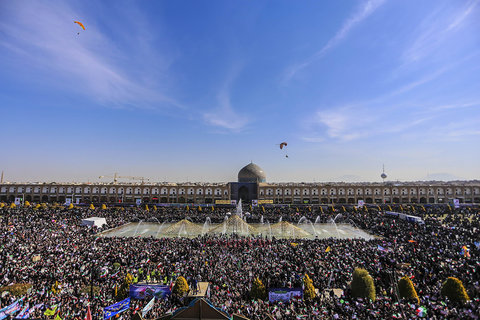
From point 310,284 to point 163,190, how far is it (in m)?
64.0

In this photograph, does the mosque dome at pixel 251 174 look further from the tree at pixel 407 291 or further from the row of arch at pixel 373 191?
the tree at pixel 407 291

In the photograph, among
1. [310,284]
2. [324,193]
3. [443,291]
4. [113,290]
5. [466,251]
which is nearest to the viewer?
[443,291]

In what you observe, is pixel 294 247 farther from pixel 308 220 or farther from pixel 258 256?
pixel 308 220

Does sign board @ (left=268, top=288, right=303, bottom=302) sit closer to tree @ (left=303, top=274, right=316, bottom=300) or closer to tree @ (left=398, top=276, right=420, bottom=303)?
tree @ (left=303, top=274, right=316, bottom=300)

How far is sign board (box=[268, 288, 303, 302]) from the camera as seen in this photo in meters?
12.7

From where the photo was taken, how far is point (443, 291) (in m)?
12.0

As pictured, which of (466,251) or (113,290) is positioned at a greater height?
(466,251)

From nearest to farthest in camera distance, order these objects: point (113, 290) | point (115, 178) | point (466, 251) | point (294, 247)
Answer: point (113, 290) → point (466, 251) → point (294, 247) → point (115, 178)


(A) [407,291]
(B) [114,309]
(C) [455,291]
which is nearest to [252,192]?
(A) [407,291]

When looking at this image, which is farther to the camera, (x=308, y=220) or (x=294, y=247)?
(x=308, y=220)

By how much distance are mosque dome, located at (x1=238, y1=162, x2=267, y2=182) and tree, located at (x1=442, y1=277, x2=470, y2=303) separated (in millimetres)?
58525

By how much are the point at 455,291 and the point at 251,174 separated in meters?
59.3

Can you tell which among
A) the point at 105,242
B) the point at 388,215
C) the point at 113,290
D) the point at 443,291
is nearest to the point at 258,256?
the point at 113,290

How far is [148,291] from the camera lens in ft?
41.6
